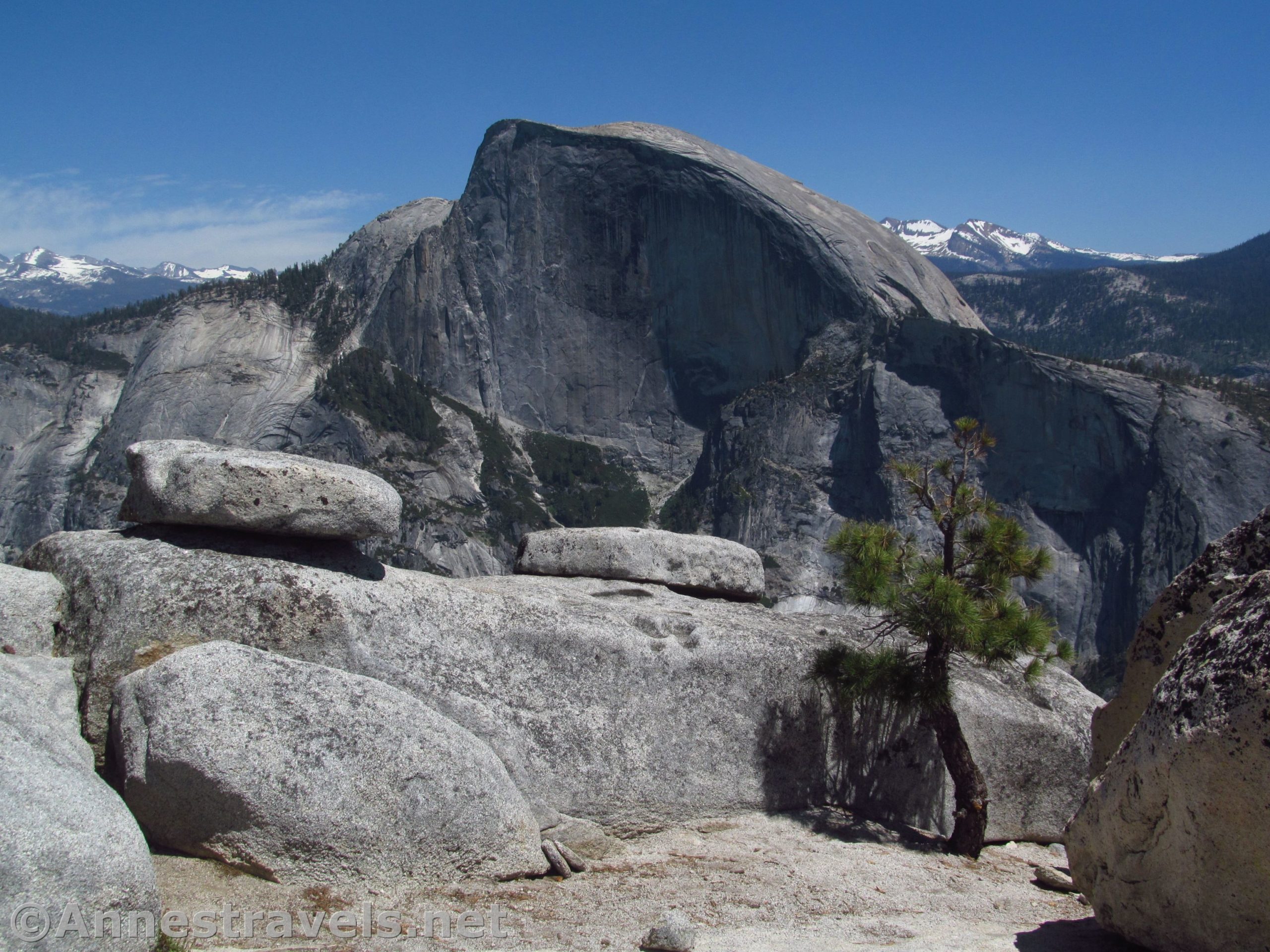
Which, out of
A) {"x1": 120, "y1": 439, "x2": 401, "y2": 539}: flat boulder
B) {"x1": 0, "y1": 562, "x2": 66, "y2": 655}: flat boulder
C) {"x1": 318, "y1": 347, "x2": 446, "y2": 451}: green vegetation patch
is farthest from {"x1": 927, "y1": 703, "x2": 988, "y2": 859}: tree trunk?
{"x1": 318, "y1": 347, "x2": 446, "y2": 451}: green vegetation patch

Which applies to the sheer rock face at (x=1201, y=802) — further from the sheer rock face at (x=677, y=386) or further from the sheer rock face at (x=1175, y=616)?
the sheer rock face at (x=677, y=386)

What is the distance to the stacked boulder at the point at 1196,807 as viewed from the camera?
6.34m

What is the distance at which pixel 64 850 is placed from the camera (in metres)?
6.72

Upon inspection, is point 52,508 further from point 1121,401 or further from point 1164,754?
point 1164,754

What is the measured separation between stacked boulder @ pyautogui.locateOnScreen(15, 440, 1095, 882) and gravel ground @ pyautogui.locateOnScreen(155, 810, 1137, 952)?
35 cm

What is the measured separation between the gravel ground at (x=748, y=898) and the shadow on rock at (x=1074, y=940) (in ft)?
0.07

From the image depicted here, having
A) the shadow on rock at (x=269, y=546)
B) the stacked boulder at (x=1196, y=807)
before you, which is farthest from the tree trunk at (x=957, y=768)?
the shadow on rock at (x=269, y=546)

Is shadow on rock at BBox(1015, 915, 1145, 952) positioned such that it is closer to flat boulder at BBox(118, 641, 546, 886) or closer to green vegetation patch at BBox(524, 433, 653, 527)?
flat boulder at BBox(118, 641, 546, 886)

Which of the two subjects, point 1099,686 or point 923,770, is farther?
point 1099,686

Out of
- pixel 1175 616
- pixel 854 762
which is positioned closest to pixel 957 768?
pixel 854 762

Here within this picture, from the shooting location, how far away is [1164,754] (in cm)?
691

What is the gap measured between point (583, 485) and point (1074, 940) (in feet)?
381

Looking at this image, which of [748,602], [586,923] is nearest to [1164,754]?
[586,923]

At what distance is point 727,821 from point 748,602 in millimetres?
4917
